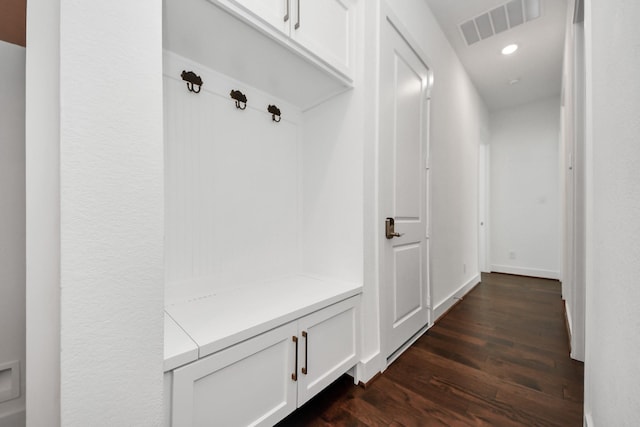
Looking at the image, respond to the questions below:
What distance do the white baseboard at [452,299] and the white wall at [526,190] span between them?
1245mm

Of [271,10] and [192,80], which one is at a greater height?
[271,10]

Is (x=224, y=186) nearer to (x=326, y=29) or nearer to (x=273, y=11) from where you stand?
(x=273, y=11)

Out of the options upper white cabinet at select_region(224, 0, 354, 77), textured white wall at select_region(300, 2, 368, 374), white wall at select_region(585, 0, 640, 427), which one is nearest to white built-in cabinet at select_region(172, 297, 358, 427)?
textured white wall at select_region(300, 2, 368, 374)

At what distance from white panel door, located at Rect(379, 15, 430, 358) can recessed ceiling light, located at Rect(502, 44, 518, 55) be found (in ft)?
4.44

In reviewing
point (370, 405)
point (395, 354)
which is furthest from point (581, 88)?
point (370, 405)

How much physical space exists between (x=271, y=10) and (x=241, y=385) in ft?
4.93

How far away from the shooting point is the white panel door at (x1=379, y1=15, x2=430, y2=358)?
65.7 inches

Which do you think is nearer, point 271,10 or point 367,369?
point 271,10

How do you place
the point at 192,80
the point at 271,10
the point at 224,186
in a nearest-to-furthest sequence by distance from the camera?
the point at 271,10 → the point at 192,80 → the point at 224,186

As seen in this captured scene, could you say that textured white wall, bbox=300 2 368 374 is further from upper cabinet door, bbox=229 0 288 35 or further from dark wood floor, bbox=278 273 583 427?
upper cabinet door, bbox=229 0 288 35

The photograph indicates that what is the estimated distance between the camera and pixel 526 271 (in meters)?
4.06

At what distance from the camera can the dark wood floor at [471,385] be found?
124 cm

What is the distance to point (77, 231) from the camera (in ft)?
2.05

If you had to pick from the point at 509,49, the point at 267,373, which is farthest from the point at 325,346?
the point at 509,49
